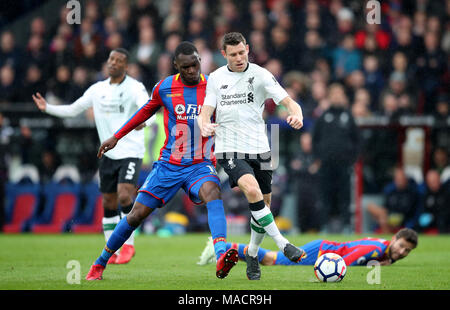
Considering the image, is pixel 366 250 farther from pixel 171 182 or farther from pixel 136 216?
pixel 136 216

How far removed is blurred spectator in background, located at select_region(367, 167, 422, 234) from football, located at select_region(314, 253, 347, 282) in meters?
7.84

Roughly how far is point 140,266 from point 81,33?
1027cm

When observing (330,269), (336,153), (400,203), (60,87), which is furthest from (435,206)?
(60,87)

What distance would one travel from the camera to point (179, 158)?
8109 mm

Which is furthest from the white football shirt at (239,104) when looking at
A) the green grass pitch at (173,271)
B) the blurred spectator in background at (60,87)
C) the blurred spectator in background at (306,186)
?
the blurred spectator in background at (60,87)

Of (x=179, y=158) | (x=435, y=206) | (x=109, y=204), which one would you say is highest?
(x=179, y=158)

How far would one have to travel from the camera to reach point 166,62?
55.6ft

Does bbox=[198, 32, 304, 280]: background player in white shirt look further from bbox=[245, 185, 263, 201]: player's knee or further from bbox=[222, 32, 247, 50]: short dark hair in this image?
bbox=[245, 185, 263, 201]: player's knee

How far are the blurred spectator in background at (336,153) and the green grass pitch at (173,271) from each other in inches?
66.0

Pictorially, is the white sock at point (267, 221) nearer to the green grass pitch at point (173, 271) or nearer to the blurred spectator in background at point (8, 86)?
the green grass pitch at point (173, 271)

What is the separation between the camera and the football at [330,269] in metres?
7.82

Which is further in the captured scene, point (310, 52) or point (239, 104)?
point (310, 52)

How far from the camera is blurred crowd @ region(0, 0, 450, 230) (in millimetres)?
16031

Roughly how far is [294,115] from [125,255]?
12.4ft
